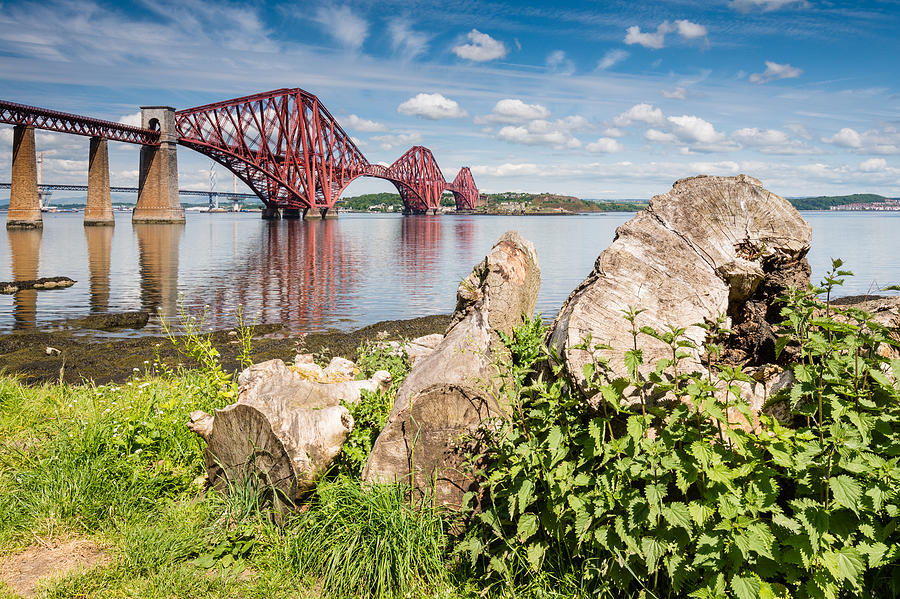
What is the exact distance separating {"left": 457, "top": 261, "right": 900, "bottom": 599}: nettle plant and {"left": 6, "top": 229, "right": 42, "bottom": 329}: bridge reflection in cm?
1630

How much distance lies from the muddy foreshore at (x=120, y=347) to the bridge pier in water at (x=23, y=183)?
53.5 meters

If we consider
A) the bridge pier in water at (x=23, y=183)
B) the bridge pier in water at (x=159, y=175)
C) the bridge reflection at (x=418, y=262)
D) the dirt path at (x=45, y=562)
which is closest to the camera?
the dirt path at (x=45, y=562)

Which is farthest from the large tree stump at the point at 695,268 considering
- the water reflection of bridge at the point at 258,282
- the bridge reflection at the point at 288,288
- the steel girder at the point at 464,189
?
the steel girder at the point at 464,189

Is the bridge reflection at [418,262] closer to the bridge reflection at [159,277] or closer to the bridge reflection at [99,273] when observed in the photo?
the bridge reflection at [159,277]

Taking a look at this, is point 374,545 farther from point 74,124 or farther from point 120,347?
point 74,124

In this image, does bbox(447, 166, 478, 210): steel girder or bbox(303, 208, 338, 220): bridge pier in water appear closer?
bbox(303, 208, 338, 220): bridge pier in water

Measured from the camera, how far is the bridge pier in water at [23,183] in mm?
56097

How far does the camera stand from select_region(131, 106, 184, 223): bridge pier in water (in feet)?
252

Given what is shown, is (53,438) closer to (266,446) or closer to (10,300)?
(266,446)

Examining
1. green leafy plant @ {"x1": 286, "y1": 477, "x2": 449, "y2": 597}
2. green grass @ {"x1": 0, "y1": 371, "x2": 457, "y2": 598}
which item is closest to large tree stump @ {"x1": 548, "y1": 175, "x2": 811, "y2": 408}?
green leafy plant @ {"x1": 286, "y1": 477, "x2": 449, "y2": 597}

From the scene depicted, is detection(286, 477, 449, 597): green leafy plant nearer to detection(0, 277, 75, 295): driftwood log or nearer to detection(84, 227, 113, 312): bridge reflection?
detection(84, 227, 113, 312): bridge reflection

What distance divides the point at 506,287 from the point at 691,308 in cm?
157

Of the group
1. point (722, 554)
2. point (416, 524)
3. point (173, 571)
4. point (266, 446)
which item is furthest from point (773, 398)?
point (173, 571)

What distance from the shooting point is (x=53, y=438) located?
4605 millimetres
